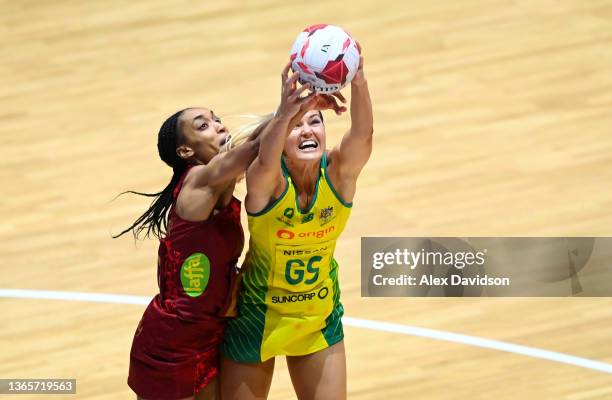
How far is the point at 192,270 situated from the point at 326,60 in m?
1.26

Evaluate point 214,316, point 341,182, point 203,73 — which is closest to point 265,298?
point 214,316

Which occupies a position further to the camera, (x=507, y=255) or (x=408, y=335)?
(x=507, y=255)

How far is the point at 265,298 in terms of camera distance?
635 cm

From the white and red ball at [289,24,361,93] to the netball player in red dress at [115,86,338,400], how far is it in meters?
0.44

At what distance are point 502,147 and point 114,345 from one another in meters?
3.85

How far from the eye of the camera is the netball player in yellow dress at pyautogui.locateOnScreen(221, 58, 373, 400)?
20.1 feet

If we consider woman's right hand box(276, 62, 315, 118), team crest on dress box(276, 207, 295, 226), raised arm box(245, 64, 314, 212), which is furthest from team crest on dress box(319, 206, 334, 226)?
woman's right hand box(276, 62, 315, 118)

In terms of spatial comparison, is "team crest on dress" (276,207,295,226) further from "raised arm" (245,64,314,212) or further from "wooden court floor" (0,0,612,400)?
"wooden court floor" (0,0,612,400)

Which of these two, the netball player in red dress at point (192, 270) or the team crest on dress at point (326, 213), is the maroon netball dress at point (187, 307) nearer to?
the netball player in red dress at point (192, 270)

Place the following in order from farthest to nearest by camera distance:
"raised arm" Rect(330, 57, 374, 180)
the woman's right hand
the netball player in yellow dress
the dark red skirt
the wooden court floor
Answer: the wooden court floor → the dark red skirt → the netball player in yellow dress → "raised arm" Rect(330, 57, 374, 180) → the woman's right hand

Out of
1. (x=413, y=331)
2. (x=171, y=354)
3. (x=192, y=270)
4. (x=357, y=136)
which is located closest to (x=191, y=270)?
(x=192, y=270)

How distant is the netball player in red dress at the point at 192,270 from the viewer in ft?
20.2

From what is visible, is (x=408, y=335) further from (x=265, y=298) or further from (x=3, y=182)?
(x=3, y=182)

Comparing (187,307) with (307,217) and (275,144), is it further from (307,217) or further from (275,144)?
(275,144)
